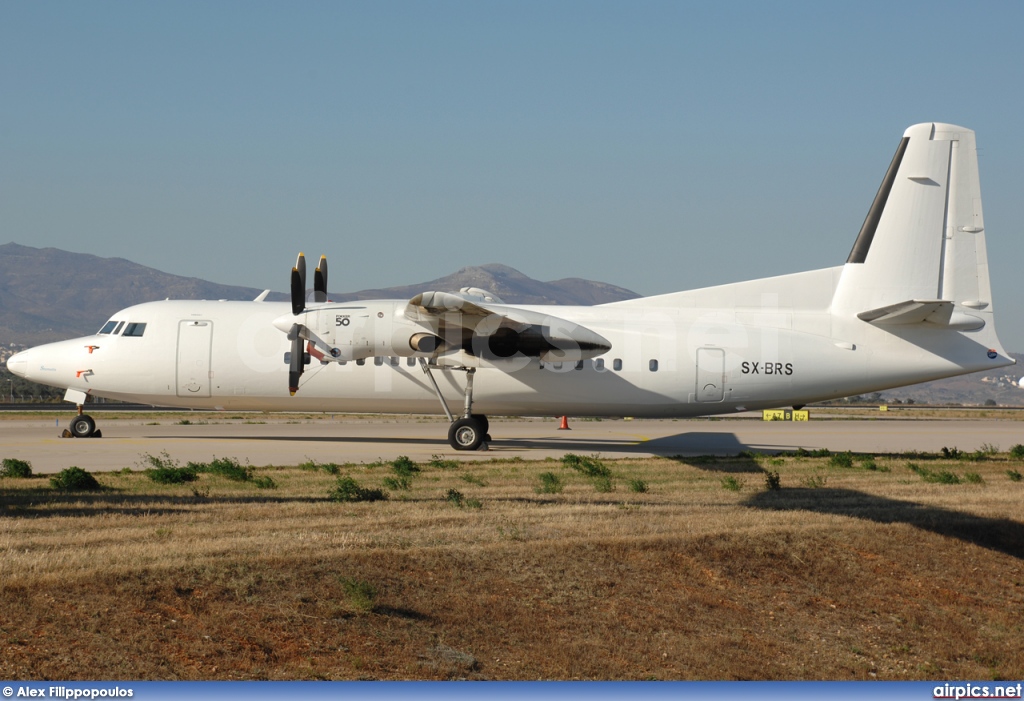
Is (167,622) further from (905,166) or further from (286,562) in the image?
(905,166)

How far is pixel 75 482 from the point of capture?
13.8 metres

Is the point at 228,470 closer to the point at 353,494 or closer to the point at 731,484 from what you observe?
the point at 353,494

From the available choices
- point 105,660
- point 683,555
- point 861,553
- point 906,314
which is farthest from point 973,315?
point 105,660

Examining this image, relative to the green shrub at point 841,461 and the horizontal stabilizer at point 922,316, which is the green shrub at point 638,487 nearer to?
the green shrub at point 841,461

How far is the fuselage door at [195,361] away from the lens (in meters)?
23.5

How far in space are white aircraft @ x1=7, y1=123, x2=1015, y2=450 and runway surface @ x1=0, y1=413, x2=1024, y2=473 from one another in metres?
1.27

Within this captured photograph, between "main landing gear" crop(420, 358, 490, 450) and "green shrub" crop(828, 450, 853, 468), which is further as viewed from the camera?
"main landing gear" crop(420, 358, 490, 450)

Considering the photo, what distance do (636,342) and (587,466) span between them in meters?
5.20

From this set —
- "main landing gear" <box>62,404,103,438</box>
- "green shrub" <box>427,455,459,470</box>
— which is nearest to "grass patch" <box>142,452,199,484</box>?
"green shrub" <box>427,455,459,470</box>

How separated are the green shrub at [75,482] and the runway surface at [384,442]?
9.05 ft

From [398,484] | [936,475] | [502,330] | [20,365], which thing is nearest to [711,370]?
[502,330]

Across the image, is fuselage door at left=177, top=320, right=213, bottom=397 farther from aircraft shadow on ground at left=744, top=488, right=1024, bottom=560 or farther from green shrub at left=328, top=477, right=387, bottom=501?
aircraft shadow on ground at left=744, top=488, right=1024, bottom=560

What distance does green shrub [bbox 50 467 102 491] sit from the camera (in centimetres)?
1370

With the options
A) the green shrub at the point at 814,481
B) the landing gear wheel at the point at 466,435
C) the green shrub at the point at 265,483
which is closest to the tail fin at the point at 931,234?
the green shrub at the point at 814,481
